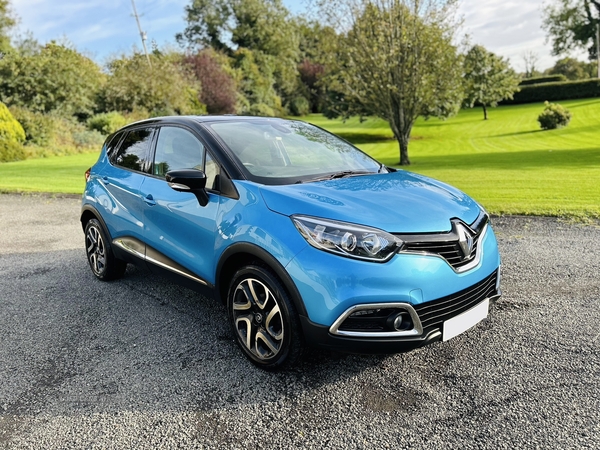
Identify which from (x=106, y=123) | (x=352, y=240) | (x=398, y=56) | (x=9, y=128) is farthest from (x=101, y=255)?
(x=106, y=123)

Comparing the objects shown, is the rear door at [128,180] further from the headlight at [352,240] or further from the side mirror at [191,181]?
the headlight at [352,240]

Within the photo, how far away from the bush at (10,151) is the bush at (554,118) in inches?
1276

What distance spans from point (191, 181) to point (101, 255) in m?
2.33

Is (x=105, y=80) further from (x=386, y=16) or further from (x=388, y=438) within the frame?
(x=388, y=438)

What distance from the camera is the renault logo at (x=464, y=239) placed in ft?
9.34

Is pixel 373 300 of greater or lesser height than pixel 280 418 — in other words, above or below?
above

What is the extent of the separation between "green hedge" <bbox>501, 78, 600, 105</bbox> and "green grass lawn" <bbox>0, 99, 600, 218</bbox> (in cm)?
1394

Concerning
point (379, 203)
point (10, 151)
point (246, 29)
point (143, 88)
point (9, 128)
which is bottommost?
point (379, 203)

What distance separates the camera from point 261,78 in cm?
5844

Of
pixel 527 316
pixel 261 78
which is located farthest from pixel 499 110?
pixel 527 316

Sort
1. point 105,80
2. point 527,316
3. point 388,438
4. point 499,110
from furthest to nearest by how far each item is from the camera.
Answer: point 499,110 < point 105,80 < point 527,316 < point 388,438

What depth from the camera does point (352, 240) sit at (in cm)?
266

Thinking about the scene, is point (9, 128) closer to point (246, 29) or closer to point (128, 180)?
point (128, 180)

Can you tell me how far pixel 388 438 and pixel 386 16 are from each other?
17395 millimetres
